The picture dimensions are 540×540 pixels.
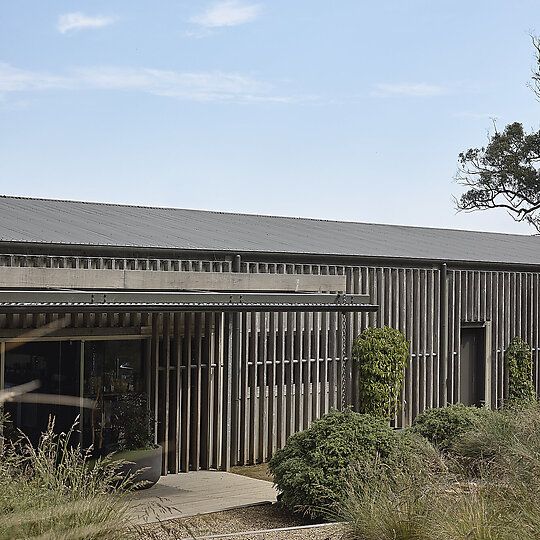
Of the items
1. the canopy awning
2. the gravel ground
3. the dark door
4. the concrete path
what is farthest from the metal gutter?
the gravel ground

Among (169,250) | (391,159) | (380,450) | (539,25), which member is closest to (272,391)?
(169,250)

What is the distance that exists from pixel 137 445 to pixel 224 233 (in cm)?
413

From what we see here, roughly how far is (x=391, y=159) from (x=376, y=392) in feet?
55.8

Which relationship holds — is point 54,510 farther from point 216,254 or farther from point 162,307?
point 216,254

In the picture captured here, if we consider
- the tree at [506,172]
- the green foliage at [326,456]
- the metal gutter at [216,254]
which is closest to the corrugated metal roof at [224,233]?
the metal gutter at [216,254]

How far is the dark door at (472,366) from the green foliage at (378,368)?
90.6 inches

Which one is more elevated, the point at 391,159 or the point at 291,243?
the point at 391,159

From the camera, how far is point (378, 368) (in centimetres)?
1383

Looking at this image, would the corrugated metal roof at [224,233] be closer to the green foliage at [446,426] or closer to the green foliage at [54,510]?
the green foliage at [446,426]

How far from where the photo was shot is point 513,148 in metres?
36.4

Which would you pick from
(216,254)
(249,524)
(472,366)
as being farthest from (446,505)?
(472,366)

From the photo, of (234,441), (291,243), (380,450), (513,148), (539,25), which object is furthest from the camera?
(513,148)

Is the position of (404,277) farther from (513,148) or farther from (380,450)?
(513,148)

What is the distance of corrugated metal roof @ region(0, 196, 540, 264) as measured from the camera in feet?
37.5
